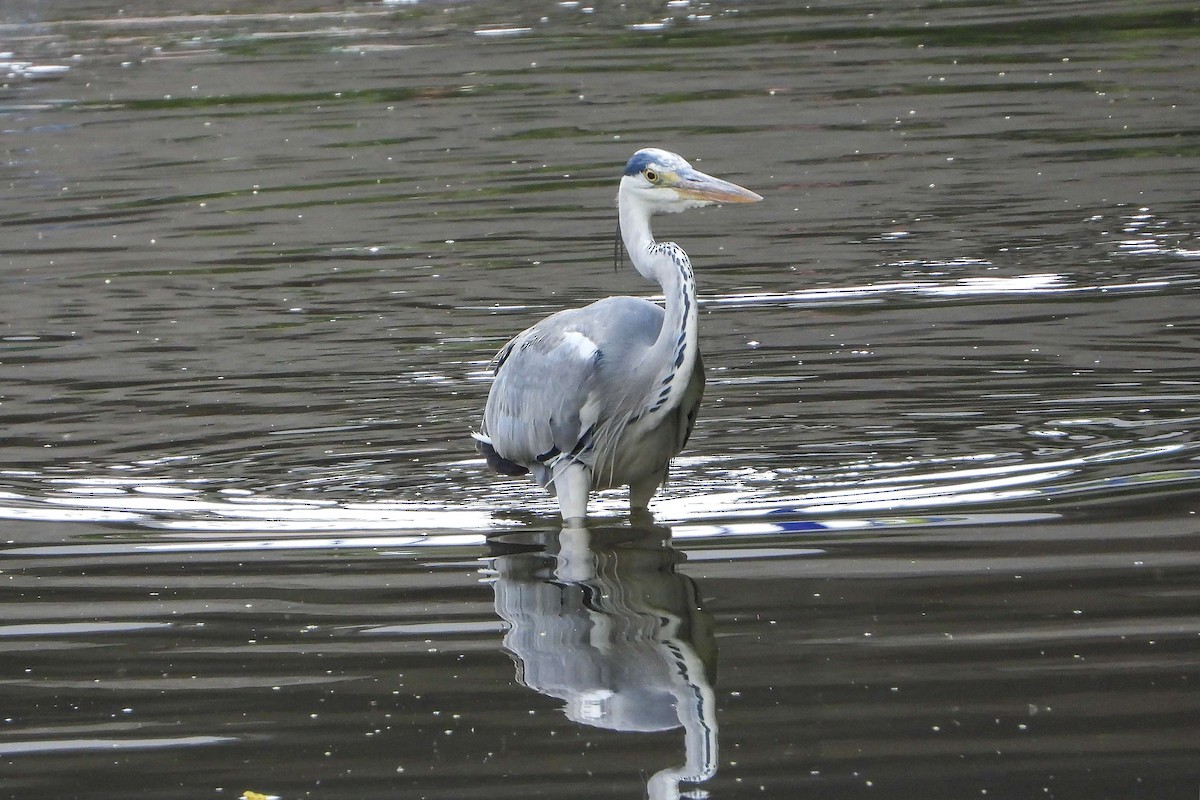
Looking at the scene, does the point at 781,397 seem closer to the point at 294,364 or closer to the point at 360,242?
the point at 294,364

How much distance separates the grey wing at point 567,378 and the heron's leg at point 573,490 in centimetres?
7

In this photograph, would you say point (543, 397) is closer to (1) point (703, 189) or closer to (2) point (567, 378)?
(2) point (567, 378)

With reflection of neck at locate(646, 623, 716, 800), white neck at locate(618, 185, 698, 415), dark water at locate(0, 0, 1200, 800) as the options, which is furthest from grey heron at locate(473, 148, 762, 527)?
reflection of neck at locate(646, 623, 716, 800)

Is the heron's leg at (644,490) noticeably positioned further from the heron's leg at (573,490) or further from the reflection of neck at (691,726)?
the reflection of neck at (691,726)

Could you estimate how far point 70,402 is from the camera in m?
9.25

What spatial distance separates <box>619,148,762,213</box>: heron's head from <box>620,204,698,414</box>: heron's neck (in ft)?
0.26

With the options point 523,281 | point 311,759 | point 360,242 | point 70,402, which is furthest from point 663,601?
point 360,242

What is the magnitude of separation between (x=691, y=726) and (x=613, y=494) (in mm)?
3024

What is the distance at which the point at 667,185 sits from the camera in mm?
6965

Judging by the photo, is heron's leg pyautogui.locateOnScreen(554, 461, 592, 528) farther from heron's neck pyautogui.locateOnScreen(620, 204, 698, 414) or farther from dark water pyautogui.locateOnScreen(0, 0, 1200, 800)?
heron's neck pyautogui.locateOnScreen(620, 204, 698, 414)

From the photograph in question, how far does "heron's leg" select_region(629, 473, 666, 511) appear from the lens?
286 inches

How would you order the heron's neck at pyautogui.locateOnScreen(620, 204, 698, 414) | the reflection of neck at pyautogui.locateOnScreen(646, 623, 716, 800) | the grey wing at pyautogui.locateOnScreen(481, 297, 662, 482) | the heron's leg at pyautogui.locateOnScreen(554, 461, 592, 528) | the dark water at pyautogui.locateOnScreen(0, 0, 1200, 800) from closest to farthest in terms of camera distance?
the reflection of neck at pyautogui.locateOnScreen(646, 623, 716, 800), the dark water at pyautogui.locateOnScreen(0, 0, 1200, 800), the heron's neck at pyautogui.locateOnScreen(620, 204, 698, 414), the grey wing at pyautogui.locateOnScreen(481, 297, 662, 482), the heron's leg at pyautogui.locateOnScreen(554, 461, 592, 528)

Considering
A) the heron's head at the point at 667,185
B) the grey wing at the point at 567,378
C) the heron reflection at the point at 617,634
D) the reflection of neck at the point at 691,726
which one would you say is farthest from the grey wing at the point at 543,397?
the reflection of neck at the point at 691,726

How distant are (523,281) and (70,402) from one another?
11.1ft
